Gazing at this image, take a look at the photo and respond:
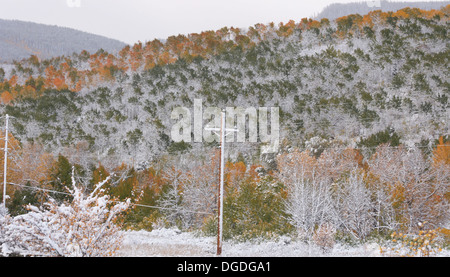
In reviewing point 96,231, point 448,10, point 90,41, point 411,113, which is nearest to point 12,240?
point 96,231

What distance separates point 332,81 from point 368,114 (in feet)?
37.2

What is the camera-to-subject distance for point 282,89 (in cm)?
5344

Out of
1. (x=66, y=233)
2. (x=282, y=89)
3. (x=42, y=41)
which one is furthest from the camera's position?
(x=42, y=41)

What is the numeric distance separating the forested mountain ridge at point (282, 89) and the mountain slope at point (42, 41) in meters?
45.9

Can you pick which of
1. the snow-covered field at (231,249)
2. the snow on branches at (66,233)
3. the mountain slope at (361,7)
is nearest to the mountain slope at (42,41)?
the mountain slope at (361,7)

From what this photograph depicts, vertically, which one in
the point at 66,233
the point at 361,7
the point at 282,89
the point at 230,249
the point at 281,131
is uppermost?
the point at 361,7

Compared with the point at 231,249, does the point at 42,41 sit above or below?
above

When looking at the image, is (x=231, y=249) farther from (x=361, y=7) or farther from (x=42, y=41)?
(x=42, y=41)

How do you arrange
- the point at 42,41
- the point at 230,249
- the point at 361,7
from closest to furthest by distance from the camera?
the point at 230,249
the point at 361,7
the point at 42,41

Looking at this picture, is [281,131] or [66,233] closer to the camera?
[66,233]

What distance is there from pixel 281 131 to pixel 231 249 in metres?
31.9

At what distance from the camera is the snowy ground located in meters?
15.0

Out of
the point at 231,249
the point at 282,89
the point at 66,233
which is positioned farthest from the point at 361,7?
the point at 66,233
